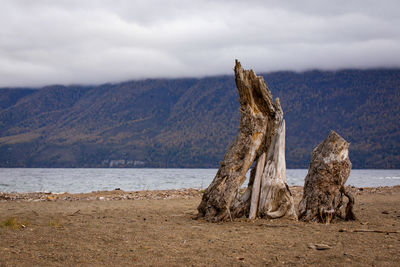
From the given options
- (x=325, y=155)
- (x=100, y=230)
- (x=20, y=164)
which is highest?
(x=325, y=155)

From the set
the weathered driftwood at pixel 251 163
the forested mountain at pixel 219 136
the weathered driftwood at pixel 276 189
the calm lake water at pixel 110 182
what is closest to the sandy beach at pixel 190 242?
the weathered driftwood at pixel 276 189

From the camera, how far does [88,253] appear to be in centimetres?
779

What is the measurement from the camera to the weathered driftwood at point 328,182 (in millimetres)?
11070

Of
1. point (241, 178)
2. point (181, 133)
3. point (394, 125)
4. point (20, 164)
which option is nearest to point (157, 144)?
point (181, 133)

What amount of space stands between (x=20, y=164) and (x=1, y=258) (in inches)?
6665

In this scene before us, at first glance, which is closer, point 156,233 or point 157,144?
point 156,233

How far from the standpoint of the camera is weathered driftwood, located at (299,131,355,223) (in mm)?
11070

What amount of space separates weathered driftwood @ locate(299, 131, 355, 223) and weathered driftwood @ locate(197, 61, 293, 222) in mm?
621

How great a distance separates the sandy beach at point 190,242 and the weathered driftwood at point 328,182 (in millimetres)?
409

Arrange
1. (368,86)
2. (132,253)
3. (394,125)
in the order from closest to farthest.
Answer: (132,253) < (394,125) < (368,86)

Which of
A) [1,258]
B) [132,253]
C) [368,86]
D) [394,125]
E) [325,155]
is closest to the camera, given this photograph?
[1,258]

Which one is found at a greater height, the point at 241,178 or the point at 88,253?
the point at 241,178

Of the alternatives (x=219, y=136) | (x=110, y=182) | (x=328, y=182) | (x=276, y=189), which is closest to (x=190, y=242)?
(x=276, y=189)

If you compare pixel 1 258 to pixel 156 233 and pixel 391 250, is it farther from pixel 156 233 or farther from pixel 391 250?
pixel 391 250
